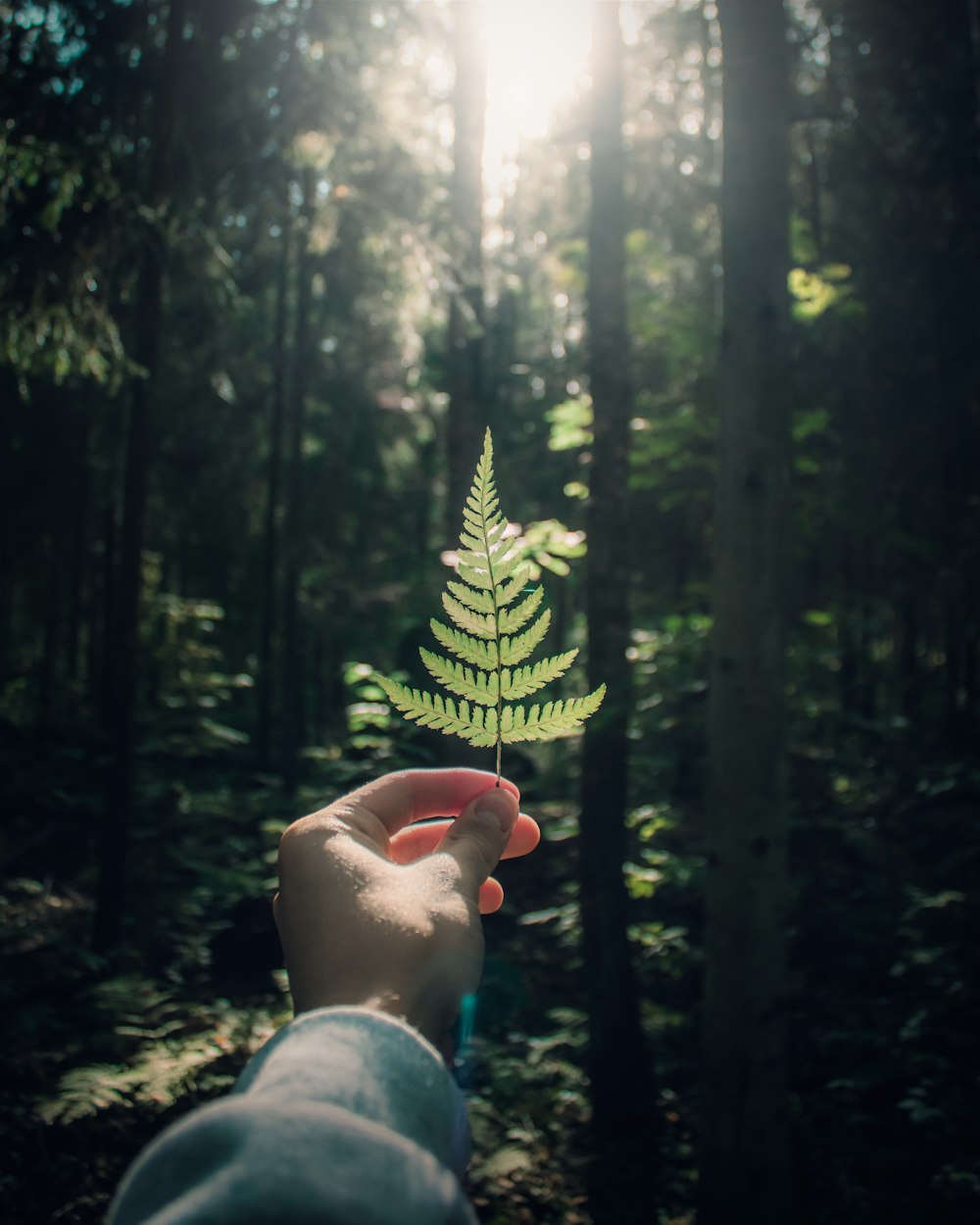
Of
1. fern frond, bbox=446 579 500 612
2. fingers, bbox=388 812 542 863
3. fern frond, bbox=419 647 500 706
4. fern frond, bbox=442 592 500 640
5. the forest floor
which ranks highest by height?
fern frond, bbox=446 579 500 612

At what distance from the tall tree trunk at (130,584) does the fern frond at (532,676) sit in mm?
8285

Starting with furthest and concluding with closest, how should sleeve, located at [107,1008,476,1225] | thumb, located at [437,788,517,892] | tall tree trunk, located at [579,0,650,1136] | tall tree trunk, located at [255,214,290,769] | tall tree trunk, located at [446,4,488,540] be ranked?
tall tree trunk, located at [255,214,290,769]
tall tree trunk, located at [446,4,488,540]
tall tree trunk, located at [579,0,650,1136]
thumb, located at [437,788,517,892]
sleeve, located at [107,1008,476,1225]

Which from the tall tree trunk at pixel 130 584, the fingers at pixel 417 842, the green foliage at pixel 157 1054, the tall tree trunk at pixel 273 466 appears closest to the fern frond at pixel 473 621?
the fingers at pixel 417 842

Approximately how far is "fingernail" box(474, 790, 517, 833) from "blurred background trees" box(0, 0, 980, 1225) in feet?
5.96

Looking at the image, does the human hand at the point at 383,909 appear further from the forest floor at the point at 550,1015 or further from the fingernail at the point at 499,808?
the forest floor at the point at 550,1015

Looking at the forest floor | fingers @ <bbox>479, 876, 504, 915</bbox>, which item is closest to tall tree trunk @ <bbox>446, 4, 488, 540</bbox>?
the forest floor

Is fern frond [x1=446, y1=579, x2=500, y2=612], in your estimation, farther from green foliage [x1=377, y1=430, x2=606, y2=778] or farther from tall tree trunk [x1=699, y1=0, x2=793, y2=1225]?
tall tree trunk [x1=699, y1=0, x2=793, y2=1225]

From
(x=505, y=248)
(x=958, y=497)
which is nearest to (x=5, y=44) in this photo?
(x=505, y=248)

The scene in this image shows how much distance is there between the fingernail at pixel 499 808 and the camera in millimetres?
1201

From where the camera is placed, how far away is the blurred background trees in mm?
5586

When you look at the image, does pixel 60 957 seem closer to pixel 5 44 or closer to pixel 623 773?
pixel 623 773

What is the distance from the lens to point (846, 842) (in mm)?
11141

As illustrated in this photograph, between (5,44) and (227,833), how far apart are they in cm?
938

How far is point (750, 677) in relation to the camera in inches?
180
